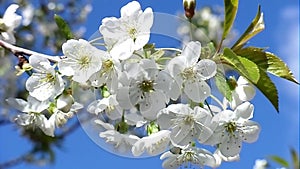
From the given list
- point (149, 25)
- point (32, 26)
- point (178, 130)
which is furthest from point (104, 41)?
point (32, 26)

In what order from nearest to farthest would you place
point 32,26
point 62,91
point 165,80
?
point 165,80, point 62,91, point 32,26

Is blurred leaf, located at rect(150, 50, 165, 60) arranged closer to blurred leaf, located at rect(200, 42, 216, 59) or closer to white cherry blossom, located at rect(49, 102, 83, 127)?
blurred leaf, located at rect(200, 42, 216, 59)

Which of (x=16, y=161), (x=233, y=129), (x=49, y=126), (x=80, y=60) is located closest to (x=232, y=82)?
(x=233, y=129)

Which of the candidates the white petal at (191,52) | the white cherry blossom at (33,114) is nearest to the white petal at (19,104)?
the white cherry blossom at (33,114)

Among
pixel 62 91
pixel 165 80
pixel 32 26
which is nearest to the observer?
pixel 165 80

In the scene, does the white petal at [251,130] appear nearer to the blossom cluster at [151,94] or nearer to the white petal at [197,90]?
the blossom cluster at [151,94]

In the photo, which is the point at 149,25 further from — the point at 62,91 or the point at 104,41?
the point at 62,91
